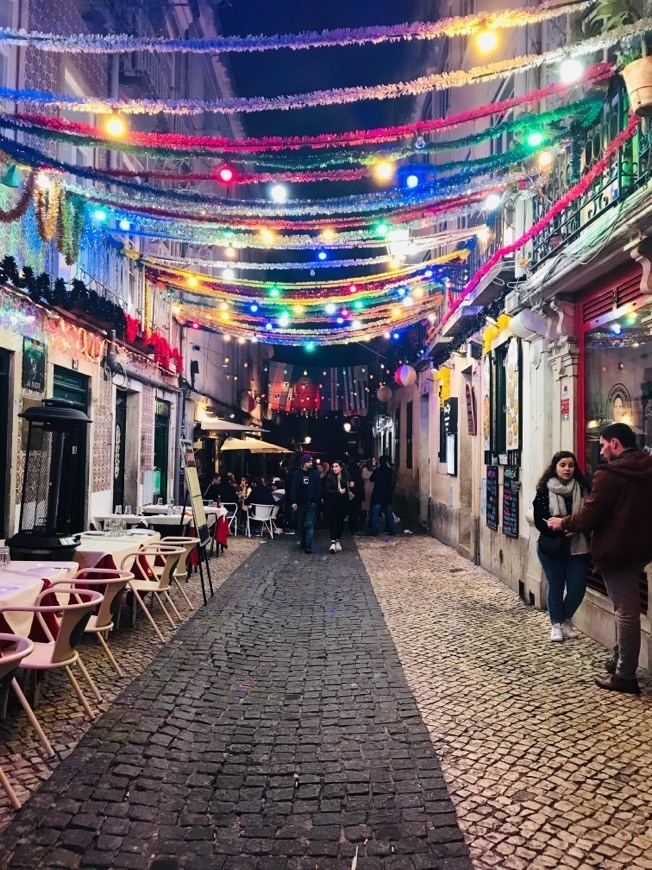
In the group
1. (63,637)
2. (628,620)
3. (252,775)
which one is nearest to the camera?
(252,775)

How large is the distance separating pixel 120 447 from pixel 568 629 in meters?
11.0

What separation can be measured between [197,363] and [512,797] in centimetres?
1944

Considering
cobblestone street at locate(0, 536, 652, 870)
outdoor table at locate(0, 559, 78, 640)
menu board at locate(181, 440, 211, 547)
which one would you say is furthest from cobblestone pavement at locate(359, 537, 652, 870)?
outdoor table at locate(0, 559, 78, 640)

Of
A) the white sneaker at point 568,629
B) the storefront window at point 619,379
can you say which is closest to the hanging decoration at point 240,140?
the storefront window at point 619,379

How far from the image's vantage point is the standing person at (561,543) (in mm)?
6590

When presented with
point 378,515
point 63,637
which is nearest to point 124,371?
point 378,515

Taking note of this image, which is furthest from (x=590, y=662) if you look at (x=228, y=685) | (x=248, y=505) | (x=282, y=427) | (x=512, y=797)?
(x=282, y=427)

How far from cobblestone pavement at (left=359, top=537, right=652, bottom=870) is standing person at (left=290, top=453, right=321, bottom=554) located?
555 centimetres

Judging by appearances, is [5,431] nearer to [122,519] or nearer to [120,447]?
[122,519]

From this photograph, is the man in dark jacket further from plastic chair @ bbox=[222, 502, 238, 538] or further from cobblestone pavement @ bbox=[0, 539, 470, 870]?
plastic chair @ bbox=[222, 502, 238, 538]

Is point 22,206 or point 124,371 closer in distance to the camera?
point 22,206

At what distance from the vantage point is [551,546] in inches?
260

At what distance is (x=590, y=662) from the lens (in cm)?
620

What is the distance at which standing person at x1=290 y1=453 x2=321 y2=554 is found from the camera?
45.3 feet
